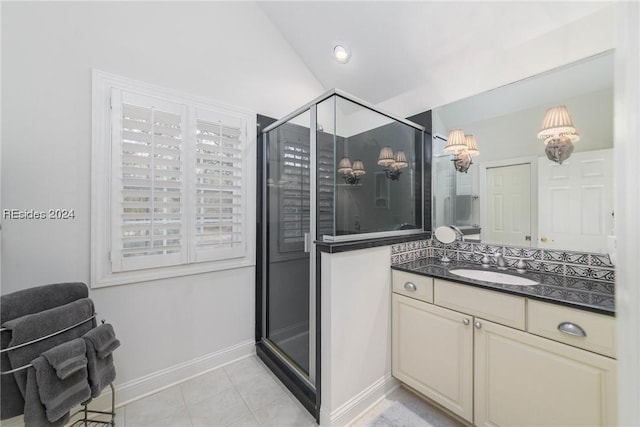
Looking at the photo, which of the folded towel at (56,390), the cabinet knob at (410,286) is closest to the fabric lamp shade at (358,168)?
the cabinet knob at (410,286)

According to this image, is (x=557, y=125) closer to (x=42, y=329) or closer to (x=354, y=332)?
(x=354, y=332)

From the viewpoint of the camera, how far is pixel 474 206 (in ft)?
6.13

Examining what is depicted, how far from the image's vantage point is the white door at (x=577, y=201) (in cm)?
134

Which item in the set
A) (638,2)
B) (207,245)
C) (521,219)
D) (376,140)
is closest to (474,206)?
(521,219)

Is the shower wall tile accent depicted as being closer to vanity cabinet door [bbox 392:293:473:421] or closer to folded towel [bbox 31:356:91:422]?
vanity cabinet door [bbox 392:293:473:421]

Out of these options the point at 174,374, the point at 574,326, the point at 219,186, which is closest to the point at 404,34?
the point at 219,186

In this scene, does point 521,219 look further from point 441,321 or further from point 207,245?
point 207,245

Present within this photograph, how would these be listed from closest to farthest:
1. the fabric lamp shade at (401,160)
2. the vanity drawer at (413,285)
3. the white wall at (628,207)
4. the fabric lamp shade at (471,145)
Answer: the white wall at (628,207)
the vanity drawer at (413,285)
the fabric lamp shade at (471,145)
the fabric lamp shade at (401,160)

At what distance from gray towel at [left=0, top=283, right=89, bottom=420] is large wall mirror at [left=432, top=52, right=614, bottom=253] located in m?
2.44

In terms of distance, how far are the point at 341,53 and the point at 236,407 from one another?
270 centimetres

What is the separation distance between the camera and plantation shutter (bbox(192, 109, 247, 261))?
6.11 feet

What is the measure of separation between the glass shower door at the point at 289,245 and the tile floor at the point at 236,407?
210mm

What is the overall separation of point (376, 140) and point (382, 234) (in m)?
0.70

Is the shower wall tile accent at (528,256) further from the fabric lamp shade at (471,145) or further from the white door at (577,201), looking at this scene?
the fabric lamp shade at (471,145)
